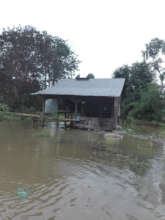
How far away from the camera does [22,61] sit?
2538cm

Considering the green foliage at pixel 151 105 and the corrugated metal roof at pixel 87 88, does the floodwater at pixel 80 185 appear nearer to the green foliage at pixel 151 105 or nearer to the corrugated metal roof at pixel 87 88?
the corrugated metal roof at pixel 87 88

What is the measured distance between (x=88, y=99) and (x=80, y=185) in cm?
1343

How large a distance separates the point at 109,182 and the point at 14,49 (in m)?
24.1

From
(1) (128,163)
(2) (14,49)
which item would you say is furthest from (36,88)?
(1) (128,163)

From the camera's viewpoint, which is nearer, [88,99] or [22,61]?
[88,99]

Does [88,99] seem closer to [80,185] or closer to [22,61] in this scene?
Result: [22,61]

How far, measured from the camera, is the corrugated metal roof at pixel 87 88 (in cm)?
1434

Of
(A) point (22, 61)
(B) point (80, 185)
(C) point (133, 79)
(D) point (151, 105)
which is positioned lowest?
(B) point (80, 185)

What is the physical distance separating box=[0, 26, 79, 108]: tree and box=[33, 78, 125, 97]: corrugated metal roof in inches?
379

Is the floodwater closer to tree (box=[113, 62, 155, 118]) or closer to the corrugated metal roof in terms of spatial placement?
the corrugated metal roof

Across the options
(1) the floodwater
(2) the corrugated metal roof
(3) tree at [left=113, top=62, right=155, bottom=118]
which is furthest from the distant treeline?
(1) the floodwater

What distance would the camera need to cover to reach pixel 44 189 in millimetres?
4078

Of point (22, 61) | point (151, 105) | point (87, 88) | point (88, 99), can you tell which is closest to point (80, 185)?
point (87, 88)

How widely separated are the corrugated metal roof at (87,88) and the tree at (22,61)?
962cm
